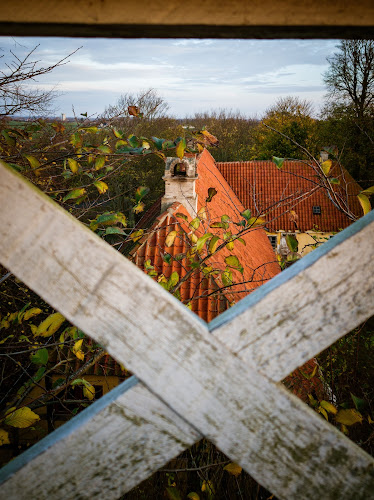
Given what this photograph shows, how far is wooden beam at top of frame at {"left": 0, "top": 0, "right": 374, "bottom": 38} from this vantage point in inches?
21.4

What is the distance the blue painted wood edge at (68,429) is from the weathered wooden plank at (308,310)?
0.58 feet

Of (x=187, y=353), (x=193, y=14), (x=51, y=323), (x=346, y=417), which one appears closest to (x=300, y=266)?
(x=187, y=353)

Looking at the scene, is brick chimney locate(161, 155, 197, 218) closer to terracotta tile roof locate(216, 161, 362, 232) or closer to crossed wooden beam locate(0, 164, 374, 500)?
crossed wooden beam locate(0, 164, 374, 500)

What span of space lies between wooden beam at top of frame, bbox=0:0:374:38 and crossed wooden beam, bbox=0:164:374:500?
0.24m

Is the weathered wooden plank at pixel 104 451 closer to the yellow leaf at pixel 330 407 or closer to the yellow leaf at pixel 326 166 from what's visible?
the yellow leaf at pixel 330 407

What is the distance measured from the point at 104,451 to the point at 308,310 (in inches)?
15.9

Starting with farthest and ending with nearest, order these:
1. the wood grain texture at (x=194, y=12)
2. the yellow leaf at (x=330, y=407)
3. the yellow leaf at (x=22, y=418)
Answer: the yellow leaf at (x=330, y=407), the yellow leaf at (x=22, y=418), the wood grain texture at (x=194, y=12)

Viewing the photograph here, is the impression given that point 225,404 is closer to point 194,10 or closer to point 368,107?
point 194,10

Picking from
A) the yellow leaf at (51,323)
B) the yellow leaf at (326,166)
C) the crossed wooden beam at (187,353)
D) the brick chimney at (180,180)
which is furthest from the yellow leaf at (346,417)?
the brick chimney at (180,180)

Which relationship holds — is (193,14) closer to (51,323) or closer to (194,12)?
(194,12)

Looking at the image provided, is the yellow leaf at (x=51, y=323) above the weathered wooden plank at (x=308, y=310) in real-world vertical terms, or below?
below

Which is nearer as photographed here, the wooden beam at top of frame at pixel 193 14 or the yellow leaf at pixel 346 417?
the wooden beam at top of frame at pixel 193 14

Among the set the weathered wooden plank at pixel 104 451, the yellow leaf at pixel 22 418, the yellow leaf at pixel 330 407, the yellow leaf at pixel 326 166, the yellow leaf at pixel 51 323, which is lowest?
the yellow leaf at pixel 330 407

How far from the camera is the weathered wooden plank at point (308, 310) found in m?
0.58
